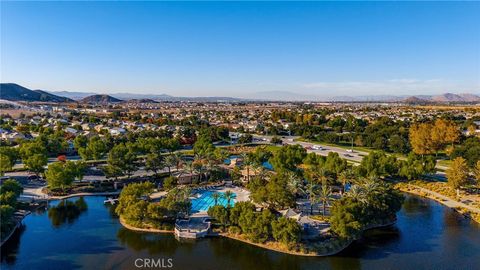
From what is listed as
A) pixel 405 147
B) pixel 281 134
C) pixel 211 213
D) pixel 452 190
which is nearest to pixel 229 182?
pixel 211 213

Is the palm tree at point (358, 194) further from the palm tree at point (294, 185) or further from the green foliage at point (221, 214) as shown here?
the green foliage at point (221, 214)

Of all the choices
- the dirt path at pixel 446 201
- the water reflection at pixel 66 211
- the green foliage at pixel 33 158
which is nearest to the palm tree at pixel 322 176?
A: the dirt path at pixel 446 201

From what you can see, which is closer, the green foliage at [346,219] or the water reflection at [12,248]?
the water reflection at [12,248]

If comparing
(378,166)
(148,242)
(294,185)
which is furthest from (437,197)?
(148,242)

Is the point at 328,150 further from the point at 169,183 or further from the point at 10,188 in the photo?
the point at 10,188

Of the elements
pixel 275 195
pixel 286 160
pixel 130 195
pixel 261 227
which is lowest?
pixel 261 227

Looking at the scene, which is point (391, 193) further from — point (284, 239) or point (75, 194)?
point (75, 194)

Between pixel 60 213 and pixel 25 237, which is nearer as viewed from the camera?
pixel 25 237
